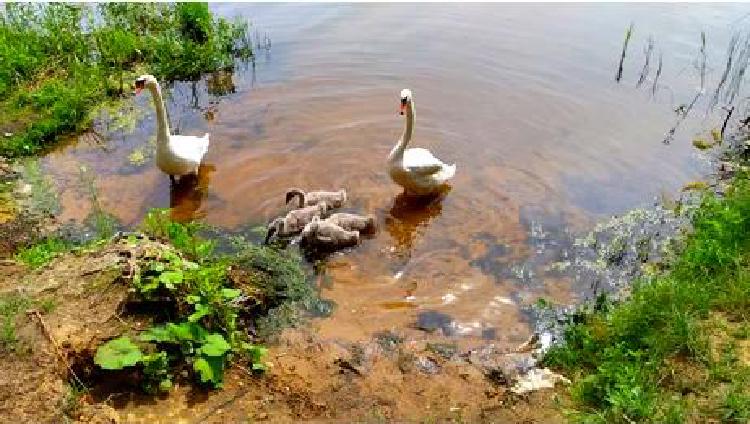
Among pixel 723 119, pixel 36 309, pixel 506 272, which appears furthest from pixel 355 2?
pixel 36 309

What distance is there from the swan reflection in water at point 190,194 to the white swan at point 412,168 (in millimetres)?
2333

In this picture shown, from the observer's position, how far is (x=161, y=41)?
1121 centimetres

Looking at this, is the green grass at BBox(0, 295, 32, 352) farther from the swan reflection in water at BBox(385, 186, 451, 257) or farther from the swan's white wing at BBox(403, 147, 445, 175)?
the swan's white wing at BBox(403, 147, 445, 175)

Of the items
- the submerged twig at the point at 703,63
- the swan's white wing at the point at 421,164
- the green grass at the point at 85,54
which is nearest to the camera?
the swan's white wing at the point at 421,164

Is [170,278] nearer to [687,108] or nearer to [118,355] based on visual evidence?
[118,355]

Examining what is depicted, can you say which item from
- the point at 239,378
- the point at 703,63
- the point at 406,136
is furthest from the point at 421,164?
the point at 703,63

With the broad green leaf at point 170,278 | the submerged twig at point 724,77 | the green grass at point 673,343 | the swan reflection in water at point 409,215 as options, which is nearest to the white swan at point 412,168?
the swan reflection in water at point 409,215

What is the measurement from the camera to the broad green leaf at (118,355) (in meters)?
4.67

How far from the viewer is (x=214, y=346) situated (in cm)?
499

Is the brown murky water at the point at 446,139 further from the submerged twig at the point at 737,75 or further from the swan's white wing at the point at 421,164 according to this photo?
the swan's white wing at the point at 421,164

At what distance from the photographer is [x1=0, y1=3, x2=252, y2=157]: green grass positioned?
9453 millimetres

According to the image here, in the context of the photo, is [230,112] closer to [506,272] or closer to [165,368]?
[506,272]

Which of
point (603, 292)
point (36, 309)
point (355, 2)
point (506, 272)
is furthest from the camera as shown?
point (355, 2)

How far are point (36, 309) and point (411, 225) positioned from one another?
13.5 ft
